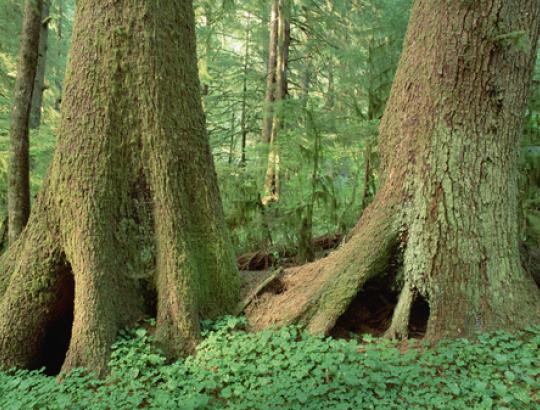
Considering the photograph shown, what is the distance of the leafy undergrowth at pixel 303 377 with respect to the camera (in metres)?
2.76

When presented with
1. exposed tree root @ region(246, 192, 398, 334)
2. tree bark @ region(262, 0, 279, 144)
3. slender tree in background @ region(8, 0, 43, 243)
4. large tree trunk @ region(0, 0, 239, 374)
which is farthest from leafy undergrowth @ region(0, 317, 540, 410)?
tree bark @ region(262, 0, 279, 144)

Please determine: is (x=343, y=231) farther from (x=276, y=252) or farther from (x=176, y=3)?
(x=176, y=3)

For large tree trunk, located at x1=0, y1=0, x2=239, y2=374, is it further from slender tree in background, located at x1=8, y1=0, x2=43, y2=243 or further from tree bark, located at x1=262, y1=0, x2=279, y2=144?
tree bark, located at x1=262, y1=0, x2=279, y2=144

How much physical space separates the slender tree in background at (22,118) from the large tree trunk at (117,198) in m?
1.46

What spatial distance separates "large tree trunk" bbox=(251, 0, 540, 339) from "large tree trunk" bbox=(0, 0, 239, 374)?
1216 mm

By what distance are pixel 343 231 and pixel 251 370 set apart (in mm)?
3711

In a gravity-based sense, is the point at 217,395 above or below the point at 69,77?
below

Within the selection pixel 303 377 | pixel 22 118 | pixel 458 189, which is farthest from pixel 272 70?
pixel 303 377

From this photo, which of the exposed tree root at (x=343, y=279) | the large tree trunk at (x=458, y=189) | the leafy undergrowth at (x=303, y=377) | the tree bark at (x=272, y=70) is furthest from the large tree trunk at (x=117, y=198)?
the tree bark at (x=272, y=70)

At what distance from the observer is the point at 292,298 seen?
13.3ft

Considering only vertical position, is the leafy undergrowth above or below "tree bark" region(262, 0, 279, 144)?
below

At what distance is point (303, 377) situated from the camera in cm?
305

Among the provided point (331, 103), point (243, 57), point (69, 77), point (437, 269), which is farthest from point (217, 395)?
point (243, 57)

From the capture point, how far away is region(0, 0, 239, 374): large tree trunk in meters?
3.80
